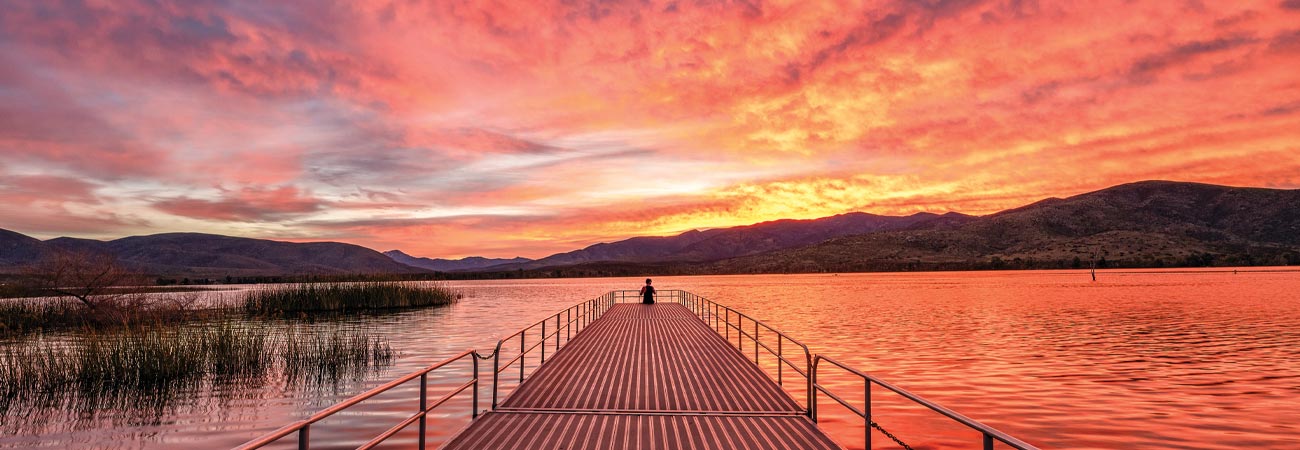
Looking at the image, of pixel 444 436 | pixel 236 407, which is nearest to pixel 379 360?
pixel 236 407

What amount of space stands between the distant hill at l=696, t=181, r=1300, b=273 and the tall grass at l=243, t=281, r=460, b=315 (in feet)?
382

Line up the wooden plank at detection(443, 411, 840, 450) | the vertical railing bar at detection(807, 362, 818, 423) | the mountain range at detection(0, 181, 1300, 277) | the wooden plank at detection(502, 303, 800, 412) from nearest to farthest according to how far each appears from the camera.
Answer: the wooden plank at detection(443, 411, 840, 450)
the vertical railing bar at detection(807, 362, 818, 423)
the wooden plank at detection(502, 303, 800, 412)
the mountain range at detection(0, 181, 1300, 277)

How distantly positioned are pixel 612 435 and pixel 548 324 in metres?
24.3

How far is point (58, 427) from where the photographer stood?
38.5 ft

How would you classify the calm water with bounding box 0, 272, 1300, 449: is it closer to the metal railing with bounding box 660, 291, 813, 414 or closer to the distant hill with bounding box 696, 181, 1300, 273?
the metal railing with bounding box 660, 291, 813, 414

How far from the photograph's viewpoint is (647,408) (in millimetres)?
9531

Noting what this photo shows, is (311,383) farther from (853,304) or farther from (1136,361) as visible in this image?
(853,304)

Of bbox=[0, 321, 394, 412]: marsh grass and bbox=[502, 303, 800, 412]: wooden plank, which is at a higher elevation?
bbox=[502, 303, 800, 412]: wooden plank

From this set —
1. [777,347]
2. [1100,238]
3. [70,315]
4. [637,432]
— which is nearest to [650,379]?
[637,432]

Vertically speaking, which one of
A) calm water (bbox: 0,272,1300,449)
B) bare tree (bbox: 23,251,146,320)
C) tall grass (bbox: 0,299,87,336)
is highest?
bare tree (bbox: 23,251,146,320)

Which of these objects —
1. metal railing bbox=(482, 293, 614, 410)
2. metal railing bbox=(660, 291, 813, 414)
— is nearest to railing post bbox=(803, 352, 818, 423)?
metal railing bbox=(660, 291, 813, 414)

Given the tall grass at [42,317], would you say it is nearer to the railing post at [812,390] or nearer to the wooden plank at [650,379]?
the wooden plank at [650,379]

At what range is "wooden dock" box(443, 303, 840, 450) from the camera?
7.70 meters

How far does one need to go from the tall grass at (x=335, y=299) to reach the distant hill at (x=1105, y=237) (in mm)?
116506
